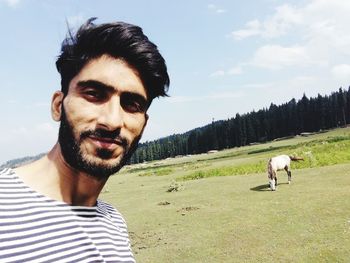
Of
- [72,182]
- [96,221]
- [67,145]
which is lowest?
[96,221]

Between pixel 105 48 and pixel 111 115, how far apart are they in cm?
54

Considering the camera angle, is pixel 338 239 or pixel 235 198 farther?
pixel 235 198

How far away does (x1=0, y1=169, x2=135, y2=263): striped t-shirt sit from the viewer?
2.16 metres

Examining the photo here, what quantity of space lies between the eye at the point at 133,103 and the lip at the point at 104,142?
32 cm

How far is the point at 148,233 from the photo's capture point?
19188 millimetres

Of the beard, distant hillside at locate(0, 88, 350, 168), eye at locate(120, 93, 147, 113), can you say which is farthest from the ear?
distant hillside at locate(0, 88, 350, 168)

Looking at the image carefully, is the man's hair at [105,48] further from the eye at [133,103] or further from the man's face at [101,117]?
the eye at [133,103]

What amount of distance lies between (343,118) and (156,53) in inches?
7125

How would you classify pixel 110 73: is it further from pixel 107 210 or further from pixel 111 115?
pixel 107 210

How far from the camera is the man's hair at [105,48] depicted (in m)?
2.75

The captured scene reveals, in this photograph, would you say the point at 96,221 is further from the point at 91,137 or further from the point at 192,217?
the point at 192,217

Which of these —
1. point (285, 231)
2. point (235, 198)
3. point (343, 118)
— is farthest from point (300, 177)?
point (343, 118)

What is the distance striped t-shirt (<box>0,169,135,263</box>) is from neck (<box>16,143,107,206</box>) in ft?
0.20

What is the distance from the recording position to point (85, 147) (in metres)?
2.56
